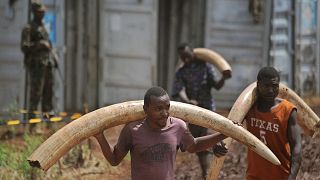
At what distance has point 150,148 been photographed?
393cm

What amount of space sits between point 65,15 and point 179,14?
211 centimetres

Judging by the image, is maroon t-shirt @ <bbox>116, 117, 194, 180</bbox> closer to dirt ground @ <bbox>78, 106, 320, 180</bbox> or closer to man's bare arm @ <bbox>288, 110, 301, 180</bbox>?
man's bare arm @ <bbox>288, 110, 301, 180</bbox>

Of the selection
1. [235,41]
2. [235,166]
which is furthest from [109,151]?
[235,41]

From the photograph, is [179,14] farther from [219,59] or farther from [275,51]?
[219,59]

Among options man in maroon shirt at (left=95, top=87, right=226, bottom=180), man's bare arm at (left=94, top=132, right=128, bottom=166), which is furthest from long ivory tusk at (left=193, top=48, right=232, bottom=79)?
man's bare arm at (left=94, top=132, right=128, bottom=166)

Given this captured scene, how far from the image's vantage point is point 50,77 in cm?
895

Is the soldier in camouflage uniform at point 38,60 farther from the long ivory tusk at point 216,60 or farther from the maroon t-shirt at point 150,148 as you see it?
the maroon t-shirt at point 150,148

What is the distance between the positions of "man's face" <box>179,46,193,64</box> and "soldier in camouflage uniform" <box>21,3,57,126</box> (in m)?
2.44

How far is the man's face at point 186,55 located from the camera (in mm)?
6942

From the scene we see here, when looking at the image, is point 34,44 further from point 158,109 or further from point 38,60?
point 158,109

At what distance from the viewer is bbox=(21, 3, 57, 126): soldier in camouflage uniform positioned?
8.69 meters

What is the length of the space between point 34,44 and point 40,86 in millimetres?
576

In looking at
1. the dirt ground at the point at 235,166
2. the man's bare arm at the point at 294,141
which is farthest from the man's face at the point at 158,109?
the dirt ground at the point at 235,166

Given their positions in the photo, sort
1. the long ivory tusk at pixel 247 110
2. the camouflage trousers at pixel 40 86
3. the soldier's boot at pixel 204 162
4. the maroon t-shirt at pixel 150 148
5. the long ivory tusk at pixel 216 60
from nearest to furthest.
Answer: the maroon t-shirt at pixel 150 148 < the long ivory tusk at pixel 247 110 < the soldier's boot at pixel 204 162 < the long ivory tusk at pixel 216 60 < the camouflage trousers at pixel 40 86
